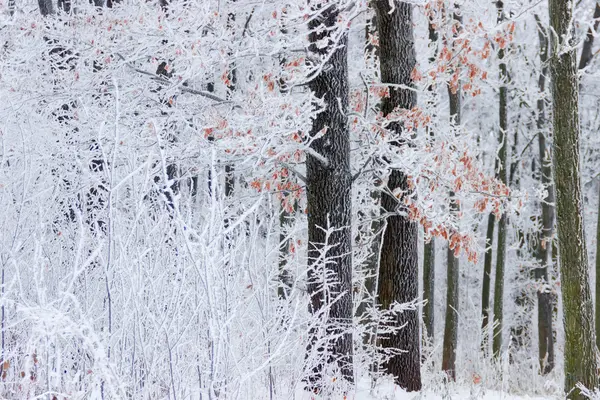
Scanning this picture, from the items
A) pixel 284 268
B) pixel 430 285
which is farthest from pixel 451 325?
pixel 284 268

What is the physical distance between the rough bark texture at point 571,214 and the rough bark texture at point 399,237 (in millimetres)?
1974

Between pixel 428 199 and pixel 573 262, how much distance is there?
5.55ft

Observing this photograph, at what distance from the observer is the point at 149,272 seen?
4582mm

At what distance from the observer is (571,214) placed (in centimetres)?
723

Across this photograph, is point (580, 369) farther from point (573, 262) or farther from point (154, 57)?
point (154, 57)

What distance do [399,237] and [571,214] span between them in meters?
2.30

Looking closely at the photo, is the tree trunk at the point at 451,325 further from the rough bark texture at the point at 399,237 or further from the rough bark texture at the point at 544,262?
the rough bark texture at the point at 399,237

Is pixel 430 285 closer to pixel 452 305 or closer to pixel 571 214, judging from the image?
pixel 452 305

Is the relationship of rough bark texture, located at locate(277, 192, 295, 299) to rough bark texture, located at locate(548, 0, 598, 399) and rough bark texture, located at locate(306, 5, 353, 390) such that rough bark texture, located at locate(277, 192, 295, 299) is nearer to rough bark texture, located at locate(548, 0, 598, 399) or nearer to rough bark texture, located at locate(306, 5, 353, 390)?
rough bark texture, located at locate(306, 5, 353, 390)

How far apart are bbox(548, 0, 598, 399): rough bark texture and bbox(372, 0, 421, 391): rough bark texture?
1.97 metres

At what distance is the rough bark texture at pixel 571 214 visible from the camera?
23.5 feet

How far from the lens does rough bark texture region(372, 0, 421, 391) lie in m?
8.70

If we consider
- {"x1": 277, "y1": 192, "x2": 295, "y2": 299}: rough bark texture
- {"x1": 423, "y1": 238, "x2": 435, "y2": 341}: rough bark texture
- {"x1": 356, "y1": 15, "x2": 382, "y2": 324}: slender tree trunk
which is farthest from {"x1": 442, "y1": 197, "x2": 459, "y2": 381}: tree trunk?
{"x1": 277, "y1": 192, "x2": 295, "y2": 299}: rough bark texture

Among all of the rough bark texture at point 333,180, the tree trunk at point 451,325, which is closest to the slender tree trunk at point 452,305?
the tree trunk at point 451,325
